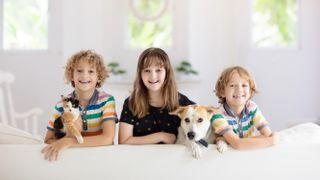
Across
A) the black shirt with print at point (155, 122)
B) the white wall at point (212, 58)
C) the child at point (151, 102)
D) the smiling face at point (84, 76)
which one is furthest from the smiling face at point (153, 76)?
the white wall at point (212, 58)

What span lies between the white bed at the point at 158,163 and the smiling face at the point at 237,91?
30cm

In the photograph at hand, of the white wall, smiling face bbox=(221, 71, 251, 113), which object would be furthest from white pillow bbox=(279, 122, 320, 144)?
the white wall

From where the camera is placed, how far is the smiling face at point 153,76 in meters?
1.68

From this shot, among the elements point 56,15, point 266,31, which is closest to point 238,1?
point 266,31

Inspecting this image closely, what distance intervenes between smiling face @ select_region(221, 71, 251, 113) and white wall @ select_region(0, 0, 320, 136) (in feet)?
9.01

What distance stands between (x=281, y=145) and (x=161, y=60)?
0.63m

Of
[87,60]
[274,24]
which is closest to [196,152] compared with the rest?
[87,60]

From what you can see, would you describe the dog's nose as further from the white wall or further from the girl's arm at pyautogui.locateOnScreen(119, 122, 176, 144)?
the white wall

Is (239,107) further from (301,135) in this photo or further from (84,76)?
(84,76)

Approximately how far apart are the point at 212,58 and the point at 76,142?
3.29 m

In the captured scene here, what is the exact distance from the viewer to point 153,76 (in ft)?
5.50

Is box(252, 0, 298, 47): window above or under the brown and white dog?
above

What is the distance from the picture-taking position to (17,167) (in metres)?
1.35

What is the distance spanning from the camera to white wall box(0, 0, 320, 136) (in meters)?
4.46
